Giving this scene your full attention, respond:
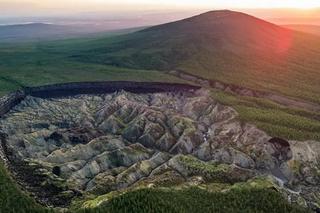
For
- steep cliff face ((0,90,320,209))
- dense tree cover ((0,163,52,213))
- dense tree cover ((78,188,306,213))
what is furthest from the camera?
steep cliff face ((0,90,320,209))

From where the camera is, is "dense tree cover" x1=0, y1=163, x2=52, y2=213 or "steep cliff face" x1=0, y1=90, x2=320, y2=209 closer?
"dense tree cover" x1=0, y1=163, x2=52, y2=213

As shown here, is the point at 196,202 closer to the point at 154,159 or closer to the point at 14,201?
the point at 154,159

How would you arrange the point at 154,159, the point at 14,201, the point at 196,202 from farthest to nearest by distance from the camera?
the point at 154,159, the point at 14,201, the point at 196,202

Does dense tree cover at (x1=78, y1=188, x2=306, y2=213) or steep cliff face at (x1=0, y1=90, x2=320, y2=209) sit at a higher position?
dense tree cover at (x1=78, y1=188, x2=306, y2=213)

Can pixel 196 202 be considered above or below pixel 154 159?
above

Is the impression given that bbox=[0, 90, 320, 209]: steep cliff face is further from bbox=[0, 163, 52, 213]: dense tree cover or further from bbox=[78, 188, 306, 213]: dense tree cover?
bbox=[78, 188, 306, 213]: dense tree cover

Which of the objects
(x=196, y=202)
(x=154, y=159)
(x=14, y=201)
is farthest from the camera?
(x=154, y=159)

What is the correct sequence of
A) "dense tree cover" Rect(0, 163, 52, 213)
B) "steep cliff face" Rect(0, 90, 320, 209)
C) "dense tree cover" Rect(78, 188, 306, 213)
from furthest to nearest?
"steep cliff face" Rect(0, 90, 320, 209), "dense tree cover" Rect(0, 163, 52, 213), "dense tree cover" Rect(78, 188, 306, 213)

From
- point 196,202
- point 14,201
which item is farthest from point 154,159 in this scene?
point 14,201

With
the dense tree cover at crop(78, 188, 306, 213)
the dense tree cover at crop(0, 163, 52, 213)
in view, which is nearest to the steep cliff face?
the dense tree cover at crop(0, 163, 52, 213)

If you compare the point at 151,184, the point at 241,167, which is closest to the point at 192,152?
the point at 241,167

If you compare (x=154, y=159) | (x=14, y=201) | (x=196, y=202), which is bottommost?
(x=154, y=159)

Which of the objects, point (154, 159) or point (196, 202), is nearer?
point (196, 202)
